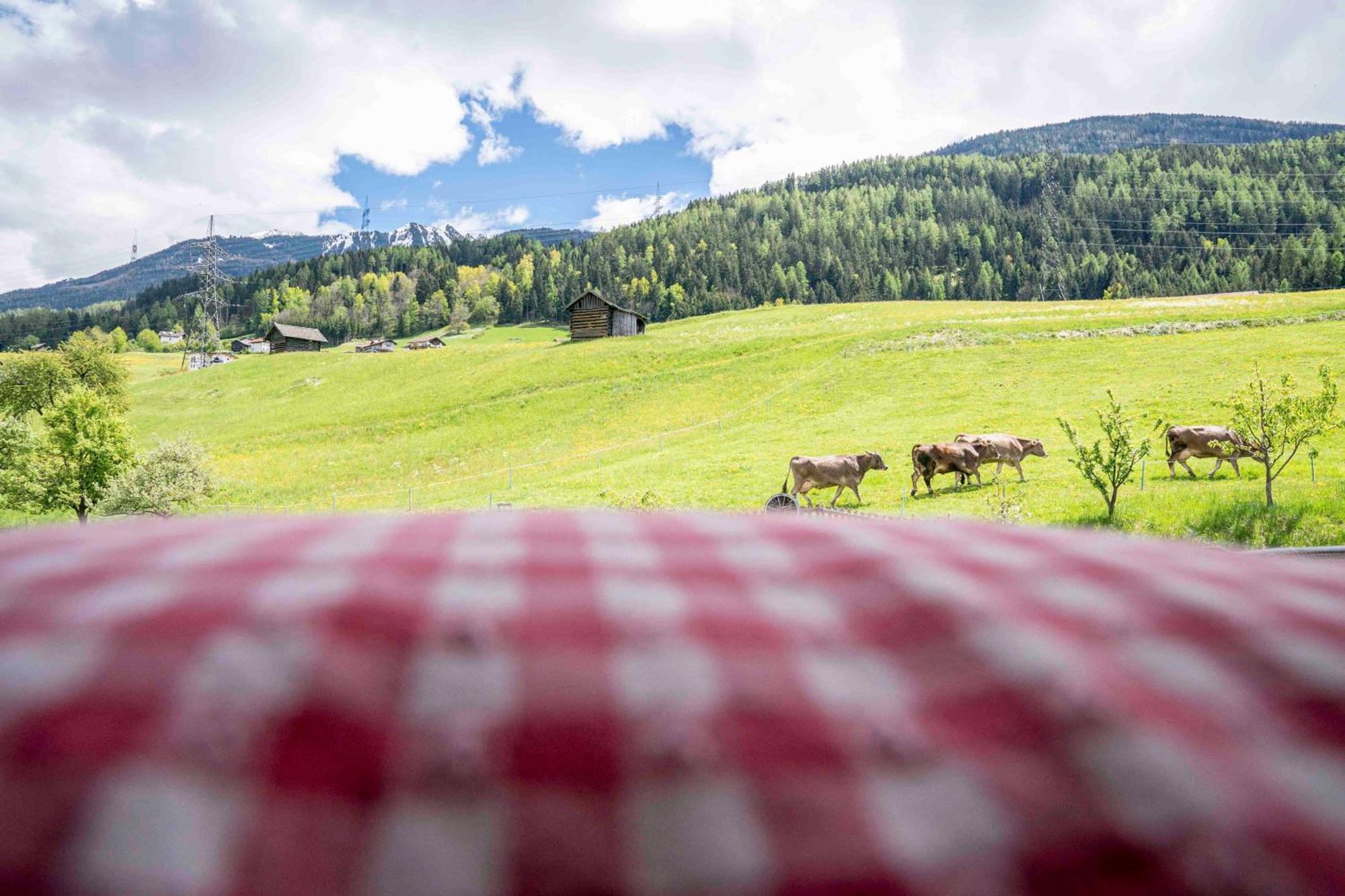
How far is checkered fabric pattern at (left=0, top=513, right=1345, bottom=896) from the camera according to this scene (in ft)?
1.70

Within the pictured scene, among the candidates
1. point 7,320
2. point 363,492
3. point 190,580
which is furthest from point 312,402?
point 7,320

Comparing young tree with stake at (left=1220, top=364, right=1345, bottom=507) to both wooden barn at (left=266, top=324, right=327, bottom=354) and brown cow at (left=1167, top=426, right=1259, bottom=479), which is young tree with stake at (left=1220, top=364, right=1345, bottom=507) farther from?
wooden barn at (left=266, top=324, right=327, bottom=354)

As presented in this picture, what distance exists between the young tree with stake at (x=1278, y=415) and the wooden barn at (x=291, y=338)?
137m

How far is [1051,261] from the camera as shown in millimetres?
167375

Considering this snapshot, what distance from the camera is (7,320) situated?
168 meters

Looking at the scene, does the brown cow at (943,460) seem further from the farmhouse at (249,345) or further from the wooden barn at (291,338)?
the farmhouse at (249,345)

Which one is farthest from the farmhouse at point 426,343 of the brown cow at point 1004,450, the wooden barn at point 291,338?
the brown cow at point 1004,450

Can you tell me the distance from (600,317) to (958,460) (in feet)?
204

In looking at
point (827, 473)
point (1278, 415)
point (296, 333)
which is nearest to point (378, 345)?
point (296, 333)

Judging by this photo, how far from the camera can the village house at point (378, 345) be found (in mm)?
138750

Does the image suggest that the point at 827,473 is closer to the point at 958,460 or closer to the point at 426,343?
the point at 958,460

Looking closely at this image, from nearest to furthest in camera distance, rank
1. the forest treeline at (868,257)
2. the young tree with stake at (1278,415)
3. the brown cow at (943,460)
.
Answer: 1. the young tree with stake at (1278,415)
2. the brown cow at (943,460)
3. the forest treeline at (868,257)

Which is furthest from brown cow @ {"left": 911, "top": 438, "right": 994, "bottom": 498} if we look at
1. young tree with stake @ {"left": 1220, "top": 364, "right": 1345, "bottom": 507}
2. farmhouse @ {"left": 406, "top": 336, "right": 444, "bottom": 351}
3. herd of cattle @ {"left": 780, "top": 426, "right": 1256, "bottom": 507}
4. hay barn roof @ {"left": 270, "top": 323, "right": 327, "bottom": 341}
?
farmhouse @ {"left": 406, "top": 336, "right": 444, "bottom": 351}

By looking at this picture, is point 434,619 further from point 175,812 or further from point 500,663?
point 175,812
